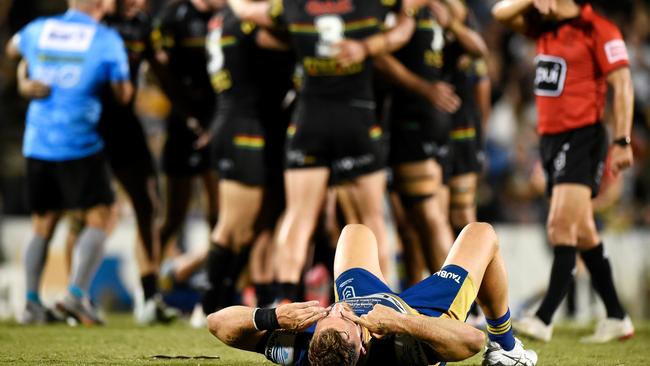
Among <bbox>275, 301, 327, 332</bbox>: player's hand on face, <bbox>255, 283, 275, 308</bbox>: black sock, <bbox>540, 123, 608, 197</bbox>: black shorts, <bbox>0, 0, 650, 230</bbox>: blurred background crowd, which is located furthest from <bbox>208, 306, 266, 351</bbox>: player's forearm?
<bbox>0, 0, 650, 230</bbox>: blurred background crowd

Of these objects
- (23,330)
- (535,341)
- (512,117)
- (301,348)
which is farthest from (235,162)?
(512,117)

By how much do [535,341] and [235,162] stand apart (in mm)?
2615

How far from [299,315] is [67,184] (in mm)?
4316

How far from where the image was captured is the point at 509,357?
18.1 ft

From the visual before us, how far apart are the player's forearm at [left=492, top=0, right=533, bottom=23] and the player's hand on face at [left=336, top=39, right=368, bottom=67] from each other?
1.05 metres

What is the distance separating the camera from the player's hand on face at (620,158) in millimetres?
7004

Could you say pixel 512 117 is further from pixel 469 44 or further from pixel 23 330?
pixel 23 330

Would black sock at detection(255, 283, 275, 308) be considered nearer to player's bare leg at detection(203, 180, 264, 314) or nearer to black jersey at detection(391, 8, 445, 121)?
player's bare leg at detection(203, 180, 264, 314)

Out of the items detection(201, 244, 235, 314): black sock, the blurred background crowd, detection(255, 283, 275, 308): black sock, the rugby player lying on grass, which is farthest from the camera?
the blurred background crowd

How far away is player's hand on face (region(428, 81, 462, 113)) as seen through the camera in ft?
27.2

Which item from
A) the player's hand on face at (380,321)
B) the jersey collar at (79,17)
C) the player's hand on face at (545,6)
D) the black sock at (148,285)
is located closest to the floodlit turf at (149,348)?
the black sock at (148,285)

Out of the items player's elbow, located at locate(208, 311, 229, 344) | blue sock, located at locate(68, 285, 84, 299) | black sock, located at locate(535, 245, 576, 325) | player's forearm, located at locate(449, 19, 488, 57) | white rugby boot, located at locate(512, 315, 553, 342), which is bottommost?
blue sock, located at locate(68, 285, 84, 299)

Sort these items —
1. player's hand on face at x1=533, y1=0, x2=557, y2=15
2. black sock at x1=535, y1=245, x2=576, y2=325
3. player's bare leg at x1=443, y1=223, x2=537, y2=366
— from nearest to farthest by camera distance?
player's bare leg at x1=443, y1=223, x2=537, y2=366 → black sock at x1=535, y1=245, x2=576, y2=325 → player's hand on face at x1=533, y1=0, x2=557, y2=15

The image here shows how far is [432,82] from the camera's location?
8.56 m
